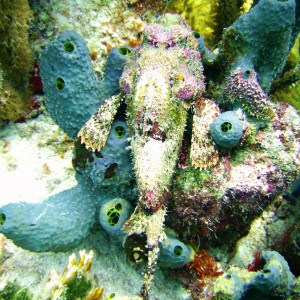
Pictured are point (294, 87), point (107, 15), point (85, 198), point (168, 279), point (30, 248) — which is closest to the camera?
point (30, 248)

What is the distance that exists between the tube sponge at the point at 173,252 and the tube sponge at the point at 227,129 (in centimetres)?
107

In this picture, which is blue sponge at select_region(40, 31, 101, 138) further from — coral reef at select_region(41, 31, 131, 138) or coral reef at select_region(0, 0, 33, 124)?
coral reef at select_region(0, 0, 33, 124)

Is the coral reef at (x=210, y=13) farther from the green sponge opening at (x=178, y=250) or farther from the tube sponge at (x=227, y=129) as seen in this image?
the green sponge opening at (x=178, y=250)

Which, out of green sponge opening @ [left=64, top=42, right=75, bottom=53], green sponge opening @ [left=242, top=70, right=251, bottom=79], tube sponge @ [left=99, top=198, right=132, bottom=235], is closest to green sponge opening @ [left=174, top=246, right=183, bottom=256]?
tube sponge @ [left=99, top=198, right=132, bottom=235]

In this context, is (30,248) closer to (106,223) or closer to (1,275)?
(1,275)

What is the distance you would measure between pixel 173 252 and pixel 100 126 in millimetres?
1436

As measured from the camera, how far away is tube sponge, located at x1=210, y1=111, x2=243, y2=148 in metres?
2.52

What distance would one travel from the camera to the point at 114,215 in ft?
9.02

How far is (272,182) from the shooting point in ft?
9.02

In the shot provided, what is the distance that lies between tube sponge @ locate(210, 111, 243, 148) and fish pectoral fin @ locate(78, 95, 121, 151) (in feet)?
3.33

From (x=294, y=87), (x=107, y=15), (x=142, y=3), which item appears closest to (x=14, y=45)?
(x=107, y=15)

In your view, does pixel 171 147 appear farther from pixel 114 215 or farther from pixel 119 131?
pixel 114 215

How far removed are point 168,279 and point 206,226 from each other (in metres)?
0.85

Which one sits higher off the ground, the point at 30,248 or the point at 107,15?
the point at 107,15
